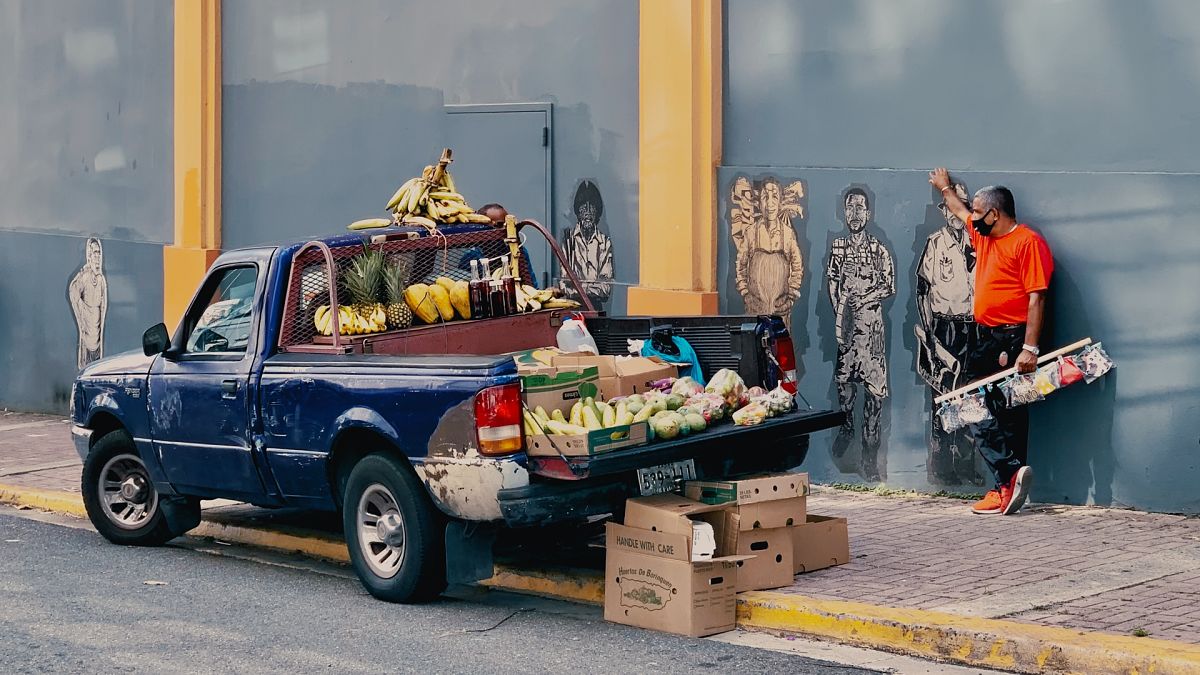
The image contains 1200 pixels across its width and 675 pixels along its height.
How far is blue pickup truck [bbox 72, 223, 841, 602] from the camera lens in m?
8.09

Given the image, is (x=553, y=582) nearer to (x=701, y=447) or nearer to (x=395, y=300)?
(x=701, y=447)

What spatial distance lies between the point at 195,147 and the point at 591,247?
17.3ft

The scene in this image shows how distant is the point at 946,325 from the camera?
11.0 meters

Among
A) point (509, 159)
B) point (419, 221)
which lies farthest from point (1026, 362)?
point (509, 159)

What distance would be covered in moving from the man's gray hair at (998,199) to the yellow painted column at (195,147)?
28.6ft

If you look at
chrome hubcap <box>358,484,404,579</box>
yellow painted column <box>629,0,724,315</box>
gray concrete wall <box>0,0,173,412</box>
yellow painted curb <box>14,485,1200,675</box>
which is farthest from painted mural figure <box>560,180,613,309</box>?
gray concrete wall <box>0,0,173,412</box>

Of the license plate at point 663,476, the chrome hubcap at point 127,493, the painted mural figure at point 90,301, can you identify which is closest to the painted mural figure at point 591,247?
the chrome hubcap at point 127,493

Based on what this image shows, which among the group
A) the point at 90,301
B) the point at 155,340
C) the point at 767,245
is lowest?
the point at 155,340

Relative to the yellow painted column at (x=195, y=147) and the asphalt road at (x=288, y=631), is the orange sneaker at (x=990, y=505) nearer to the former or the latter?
the asphalt road at (x=288, y=631)

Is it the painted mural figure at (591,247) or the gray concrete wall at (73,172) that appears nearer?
the painted mural figure at (591,247)

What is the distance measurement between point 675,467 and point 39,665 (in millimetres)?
3121

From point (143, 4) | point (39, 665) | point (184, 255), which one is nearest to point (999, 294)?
point (39, 665)

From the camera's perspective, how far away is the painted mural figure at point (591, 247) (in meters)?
13.2

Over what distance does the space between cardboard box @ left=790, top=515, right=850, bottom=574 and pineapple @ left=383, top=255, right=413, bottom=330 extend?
2479mm
